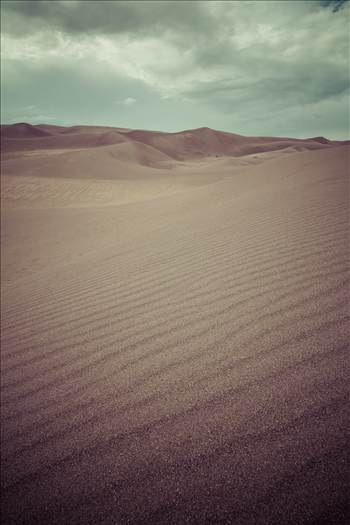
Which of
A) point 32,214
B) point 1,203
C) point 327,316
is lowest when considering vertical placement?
point 327,316

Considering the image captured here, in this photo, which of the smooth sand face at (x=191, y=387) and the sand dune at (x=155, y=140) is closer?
the smooth sand face at (x=191, y=387)

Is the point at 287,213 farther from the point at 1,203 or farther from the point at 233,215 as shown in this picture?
the point at 1,203

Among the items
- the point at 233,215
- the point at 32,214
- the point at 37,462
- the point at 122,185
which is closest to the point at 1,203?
the point at 32,214

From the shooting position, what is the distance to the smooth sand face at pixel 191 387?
44.3 inches

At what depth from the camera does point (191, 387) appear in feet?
5.26

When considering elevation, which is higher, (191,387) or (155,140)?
(155,140)

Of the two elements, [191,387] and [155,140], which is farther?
[155,140]

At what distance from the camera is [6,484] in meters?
1.33

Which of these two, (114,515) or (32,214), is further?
(32,214)

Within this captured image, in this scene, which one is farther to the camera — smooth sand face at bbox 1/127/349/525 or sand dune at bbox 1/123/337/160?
sand dune at bbox 1/123/337/160

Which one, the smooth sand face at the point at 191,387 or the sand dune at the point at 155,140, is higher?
the sand dune at the point at 155,140

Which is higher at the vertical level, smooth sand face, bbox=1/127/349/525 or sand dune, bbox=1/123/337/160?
sand dune, bbox=1/123/337/160

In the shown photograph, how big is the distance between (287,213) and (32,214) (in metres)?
10.6

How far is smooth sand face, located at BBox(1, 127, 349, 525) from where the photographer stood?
1.12 metres
